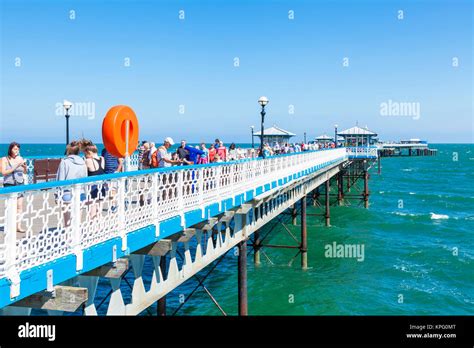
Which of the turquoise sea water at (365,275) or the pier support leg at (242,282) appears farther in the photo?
the turquoise sea water at (365,275)

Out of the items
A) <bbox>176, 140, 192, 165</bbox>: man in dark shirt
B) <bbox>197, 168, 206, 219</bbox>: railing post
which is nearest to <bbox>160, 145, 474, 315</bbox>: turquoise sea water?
<bbox>176, 140, 192, 165</bbox>: man in dark shirt

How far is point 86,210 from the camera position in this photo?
572cm

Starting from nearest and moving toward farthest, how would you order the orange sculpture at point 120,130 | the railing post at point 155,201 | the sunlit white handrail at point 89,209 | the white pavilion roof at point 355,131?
the sunlit white handrail at point 89,209, the railing post at point 155,201, the orange sculpture at point 120,130, the white pavilion roof at point 355,131

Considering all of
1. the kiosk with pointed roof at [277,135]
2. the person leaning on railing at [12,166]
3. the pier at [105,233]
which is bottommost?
the pier at [105,233]

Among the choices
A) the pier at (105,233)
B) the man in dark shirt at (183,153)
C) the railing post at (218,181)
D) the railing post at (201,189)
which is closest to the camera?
the pier at (105,233)

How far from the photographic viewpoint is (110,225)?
607 cm

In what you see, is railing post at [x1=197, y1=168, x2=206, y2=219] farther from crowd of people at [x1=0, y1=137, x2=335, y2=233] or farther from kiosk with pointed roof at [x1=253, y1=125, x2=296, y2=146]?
kiosk with pointed roof at [x1=253, y1=125, x2=296, y2=146]

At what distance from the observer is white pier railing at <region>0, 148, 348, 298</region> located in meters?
4.59

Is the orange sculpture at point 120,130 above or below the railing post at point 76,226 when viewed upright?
above

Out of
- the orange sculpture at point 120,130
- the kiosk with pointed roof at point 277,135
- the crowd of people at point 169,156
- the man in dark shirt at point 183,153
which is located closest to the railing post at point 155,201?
the orange sculpture at point 120,130

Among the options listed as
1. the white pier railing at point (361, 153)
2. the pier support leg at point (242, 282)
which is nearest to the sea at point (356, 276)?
the pier support leg at point (242, 282)

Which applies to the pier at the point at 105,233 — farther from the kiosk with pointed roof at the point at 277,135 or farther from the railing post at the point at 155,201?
the kiosk with pointed roof at the point at 277,135

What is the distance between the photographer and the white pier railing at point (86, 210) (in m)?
4.59
